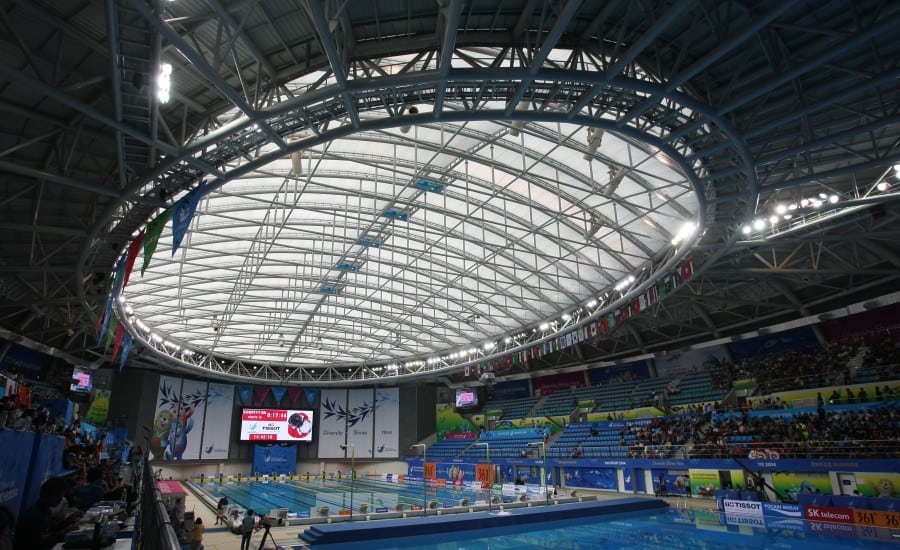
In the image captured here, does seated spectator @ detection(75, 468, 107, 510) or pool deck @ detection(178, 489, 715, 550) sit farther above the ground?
seated spectator @ detection(75, 468, 107, 510)

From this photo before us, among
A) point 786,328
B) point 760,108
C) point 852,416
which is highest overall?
point 760,108

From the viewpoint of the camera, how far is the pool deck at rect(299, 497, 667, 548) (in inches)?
752

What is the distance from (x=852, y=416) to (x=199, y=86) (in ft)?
114

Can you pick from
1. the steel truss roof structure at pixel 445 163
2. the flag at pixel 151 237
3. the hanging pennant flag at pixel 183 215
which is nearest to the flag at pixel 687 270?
the steel truss roof structure at pixel 445 163

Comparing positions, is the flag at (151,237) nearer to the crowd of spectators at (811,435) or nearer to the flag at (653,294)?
the flag at (653,294)

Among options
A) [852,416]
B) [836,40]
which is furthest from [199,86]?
[852,416]

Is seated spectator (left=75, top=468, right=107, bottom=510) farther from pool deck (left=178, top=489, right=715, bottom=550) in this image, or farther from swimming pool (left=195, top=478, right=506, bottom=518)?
swimming pool (left=195, top=478, right=506, bottom=518)

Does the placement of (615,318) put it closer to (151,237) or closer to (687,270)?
(687,270)

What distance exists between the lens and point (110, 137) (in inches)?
598

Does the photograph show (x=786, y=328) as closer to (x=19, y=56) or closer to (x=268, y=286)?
(x=268, y=286)

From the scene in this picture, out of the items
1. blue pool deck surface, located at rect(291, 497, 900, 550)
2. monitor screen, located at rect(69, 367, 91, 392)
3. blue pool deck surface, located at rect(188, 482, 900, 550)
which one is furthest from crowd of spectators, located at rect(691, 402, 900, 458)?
monitor screen, located at rect(69, 367, 91, 392)

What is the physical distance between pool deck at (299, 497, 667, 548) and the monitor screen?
33820mm

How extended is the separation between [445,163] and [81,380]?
40.2 meters

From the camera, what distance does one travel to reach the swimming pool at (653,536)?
16734 millimetres
